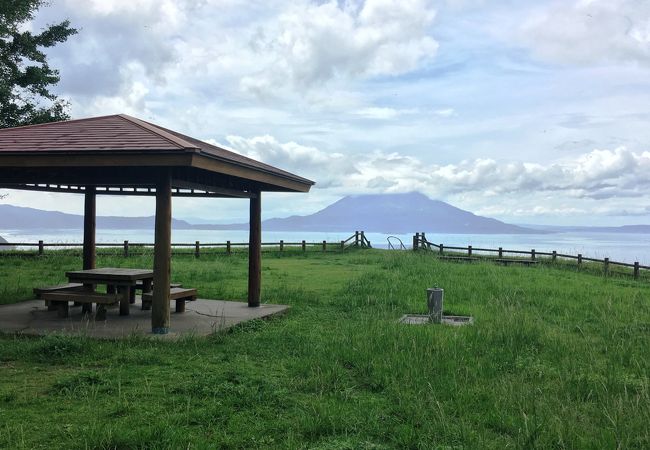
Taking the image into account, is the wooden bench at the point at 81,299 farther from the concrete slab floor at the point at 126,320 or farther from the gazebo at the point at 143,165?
the gazebo at the point at 143,165

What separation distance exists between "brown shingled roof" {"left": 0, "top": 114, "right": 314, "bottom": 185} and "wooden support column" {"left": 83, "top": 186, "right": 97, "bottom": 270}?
266cm

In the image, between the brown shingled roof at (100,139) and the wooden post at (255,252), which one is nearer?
the brown shingled roof at (100,139)

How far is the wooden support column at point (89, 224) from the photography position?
1202cm

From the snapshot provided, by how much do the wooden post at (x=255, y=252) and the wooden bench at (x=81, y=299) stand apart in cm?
262

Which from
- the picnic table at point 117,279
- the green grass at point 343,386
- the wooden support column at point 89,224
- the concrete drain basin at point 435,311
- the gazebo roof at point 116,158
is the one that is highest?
the gazebo roof at point 116,158

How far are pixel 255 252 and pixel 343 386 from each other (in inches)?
225

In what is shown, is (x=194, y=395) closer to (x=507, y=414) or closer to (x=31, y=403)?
(x=31, y=403)

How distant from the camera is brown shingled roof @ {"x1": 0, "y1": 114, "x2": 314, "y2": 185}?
7.32m

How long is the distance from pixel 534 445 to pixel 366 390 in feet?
5.92

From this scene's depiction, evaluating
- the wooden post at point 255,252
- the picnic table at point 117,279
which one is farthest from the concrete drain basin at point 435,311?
the picnic table at point 117,279

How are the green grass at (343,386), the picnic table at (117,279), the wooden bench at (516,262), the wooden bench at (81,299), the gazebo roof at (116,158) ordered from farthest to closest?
the wooden bench at (516,262) < the picnic table at (117,279) < the wooden bench at (81,299) < the gazebo roof at (116,158) < the green grass at (343,386)

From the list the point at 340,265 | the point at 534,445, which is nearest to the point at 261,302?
the point at 534,445

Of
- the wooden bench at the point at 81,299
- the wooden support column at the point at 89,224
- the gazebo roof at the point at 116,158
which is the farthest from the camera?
the wooden support column at the point at 89,224

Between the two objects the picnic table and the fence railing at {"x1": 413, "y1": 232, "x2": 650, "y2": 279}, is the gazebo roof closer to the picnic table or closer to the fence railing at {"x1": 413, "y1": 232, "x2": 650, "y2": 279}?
the picnic table
